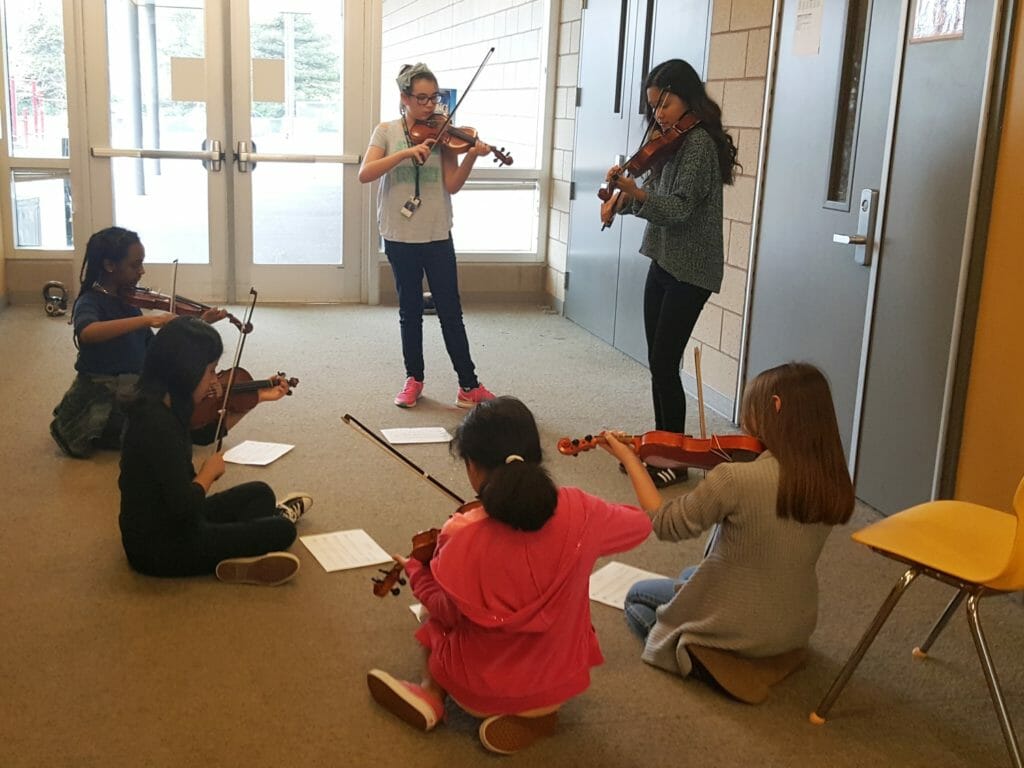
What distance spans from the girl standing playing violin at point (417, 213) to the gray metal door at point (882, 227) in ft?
4.04

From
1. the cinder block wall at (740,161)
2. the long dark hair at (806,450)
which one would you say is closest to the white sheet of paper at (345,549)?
the long dark hair at (806,450)

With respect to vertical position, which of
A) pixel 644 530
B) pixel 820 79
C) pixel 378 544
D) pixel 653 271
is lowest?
pixel 378 544

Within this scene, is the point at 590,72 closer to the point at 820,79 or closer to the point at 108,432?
the point at 820,79

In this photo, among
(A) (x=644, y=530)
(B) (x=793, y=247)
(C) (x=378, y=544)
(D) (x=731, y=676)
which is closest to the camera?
(A) (x=644, y=530)

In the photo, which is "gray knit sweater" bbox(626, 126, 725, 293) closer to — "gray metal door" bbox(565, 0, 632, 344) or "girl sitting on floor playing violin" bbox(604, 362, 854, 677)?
"girl sitting on floor playing violin" bbox(604, 362, 854, 677)

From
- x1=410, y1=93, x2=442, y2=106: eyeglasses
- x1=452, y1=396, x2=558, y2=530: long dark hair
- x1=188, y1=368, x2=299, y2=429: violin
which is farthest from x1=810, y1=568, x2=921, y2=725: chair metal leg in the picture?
x1=410, y1=93, x2=442, y2=106: eyeglasses

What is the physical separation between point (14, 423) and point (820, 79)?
316 cm

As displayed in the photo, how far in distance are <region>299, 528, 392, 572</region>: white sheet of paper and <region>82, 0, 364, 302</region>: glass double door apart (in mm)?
3728

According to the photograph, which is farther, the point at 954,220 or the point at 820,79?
the point at 820,79

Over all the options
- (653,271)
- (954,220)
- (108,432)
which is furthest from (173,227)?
(954,220)

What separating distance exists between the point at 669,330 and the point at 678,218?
37cm

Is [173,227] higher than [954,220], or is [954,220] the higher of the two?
[954,220]

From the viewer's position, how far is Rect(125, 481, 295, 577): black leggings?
9.09 ft

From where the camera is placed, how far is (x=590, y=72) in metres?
6.07
